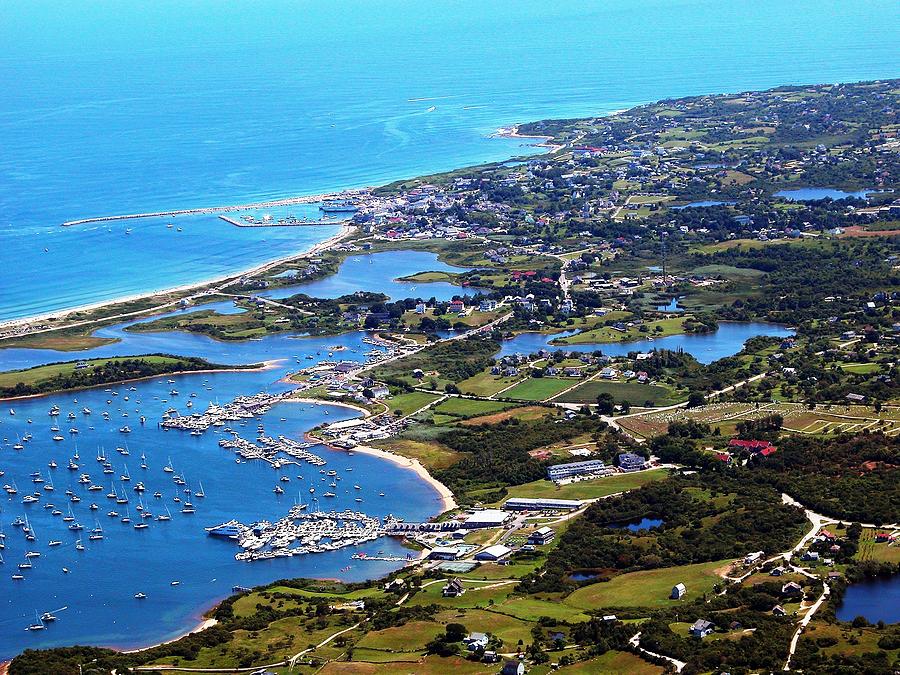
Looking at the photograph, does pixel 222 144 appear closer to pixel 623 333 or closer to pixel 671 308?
pixel 671 308

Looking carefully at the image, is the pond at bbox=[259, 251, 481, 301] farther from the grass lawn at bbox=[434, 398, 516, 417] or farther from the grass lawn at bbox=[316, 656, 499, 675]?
the grass lawn at bbox=[316, 656, 499, 675]

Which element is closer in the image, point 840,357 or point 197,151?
point 840,357

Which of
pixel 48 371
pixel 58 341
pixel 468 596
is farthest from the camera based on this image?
pixel 58 341

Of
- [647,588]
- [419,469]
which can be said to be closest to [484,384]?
[419,469]

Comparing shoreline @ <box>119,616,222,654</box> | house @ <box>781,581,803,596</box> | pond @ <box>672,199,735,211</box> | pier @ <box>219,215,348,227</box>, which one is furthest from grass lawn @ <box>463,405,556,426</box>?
pier @ <box>219,215,348,227</box>

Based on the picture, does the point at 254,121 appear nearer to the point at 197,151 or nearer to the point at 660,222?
the point at 197,151

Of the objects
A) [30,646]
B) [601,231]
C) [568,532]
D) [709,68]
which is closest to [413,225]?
[601,231]
